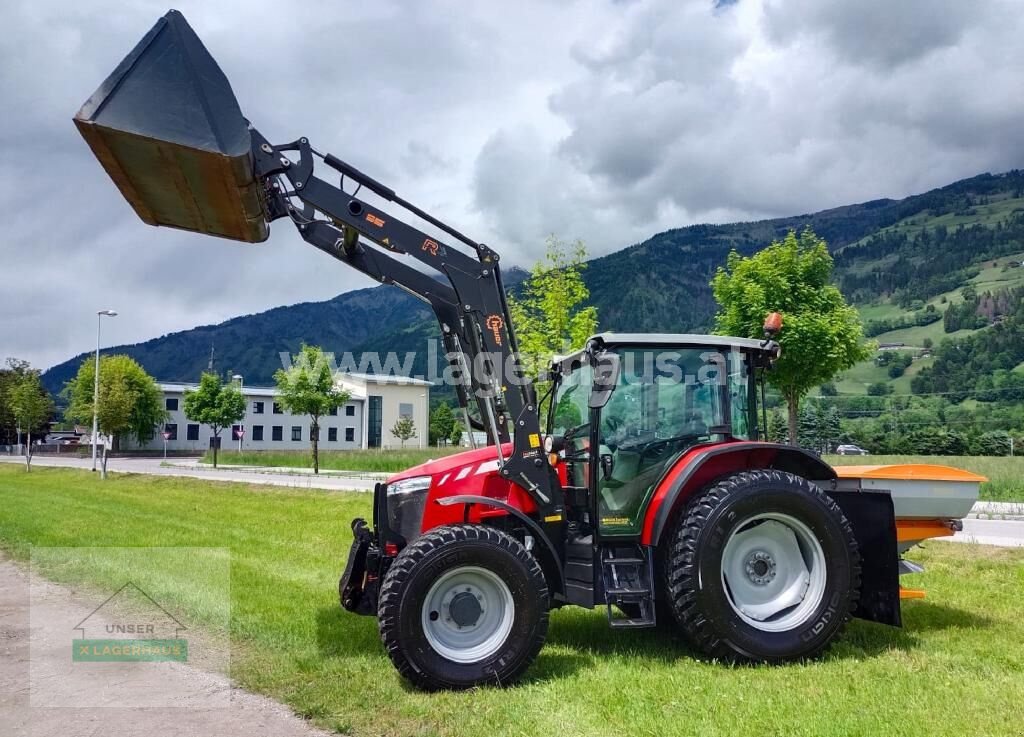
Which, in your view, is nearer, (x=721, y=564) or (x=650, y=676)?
(x=650, y=676)

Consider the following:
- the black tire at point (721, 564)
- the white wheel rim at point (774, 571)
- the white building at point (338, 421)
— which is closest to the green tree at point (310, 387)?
the white wheel rim at point (774, 571)

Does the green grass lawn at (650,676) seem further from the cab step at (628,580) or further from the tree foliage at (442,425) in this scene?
the tree foliage at (442,425)

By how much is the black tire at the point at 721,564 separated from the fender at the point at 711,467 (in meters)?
0.14

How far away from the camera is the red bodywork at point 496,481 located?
5.96 metres

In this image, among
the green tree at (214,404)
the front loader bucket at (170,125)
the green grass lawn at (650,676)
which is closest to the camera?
the green grass lawn at (650,676)

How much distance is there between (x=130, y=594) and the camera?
8.46 m

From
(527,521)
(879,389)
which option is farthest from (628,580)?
(879,389)

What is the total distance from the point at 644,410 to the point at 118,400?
103 feet

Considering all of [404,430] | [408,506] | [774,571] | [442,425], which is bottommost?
[774,571]

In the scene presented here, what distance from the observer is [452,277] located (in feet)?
20.1

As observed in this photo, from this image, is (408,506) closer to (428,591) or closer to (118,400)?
(428,591)

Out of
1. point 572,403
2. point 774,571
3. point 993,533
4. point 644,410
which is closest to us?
point 774,571

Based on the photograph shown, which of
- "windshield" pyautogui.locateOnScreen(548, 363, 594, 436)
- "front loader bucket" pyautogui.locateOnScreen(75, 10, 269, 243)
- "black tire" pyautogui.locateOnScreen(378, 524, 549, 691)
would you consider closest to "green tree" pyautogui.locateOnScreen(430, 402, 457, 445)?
"windshield" pyautogui.locateOnScreen(548, 363, 594, 436)

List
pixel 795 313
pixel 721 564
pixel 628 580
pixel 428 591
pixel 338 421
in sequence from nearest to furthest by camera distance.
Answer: pixel 428 591 → pixel 721 564 → pixel 628 580 → pixel 795 313 → pixel 338 421
